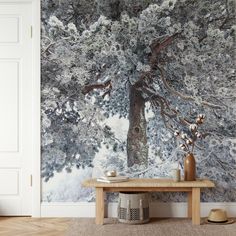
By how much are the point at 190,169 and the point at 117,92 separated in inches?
43.0

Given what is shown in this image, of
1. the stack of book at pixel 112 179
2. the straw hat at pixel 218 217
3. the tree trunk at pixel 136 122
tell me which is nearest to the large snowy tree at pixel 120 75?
the tree trunk at pixel 136 122

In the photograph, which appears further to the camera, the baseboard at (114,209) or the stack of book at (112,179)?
the baseboard at (114,209)

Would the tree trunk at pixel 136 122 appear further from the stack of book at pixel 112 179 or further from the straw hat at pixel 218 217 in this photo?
the straw hat at pixel 218 217

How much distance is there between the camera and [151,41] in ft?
15.6

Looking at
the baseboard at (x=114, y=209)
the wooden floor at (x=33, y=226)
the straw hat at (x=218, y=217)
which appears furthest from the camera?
the baseboard at (x=114, y=209)

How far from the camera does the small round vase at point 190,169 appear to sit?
4.49 meters

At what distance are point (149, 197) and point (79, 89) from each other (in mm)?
1343

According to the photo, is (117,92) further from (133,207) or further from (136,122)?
(133,207)

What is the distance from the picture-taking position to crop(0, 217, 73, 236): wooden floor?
4.11 meters

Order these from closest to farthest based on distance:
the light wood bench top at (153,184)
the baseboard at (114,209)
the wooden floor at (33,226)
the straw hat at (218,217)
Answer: the wooden floor at (33,226) < the light wood bench top at (153,184) < the straw hat at (218,217) < the baseboard at (114,209)

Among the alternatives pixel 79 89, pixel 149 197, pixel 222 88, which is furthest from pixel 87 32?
pixel 149 197

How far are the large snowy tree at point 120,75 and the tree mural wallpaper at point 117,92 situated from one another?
0.03 feet

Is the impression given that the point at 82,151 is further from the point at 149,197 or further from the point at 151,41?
the point at 151,41

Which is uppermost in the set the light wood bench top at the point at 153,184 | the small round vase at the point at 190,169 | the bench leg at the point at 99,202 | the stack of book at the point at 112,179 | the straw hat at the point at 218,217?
the small round vase at the point at 190,169
